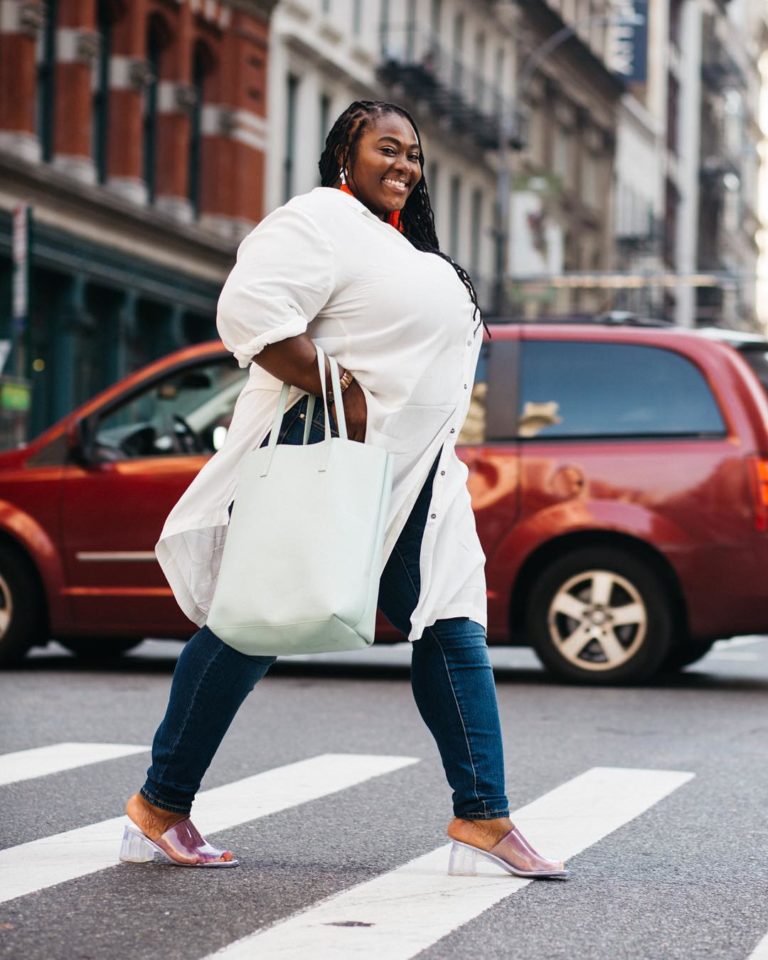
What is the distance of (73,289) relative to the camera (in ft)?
90.7

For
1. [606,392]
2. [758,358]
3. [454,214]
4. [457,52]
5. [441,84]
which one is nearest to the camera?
[606,392]

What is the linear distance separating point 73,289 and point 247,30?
7.08 metres

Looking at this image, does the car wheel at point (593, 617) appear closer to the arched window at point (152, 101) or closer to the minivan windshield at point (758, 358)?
the minivan windshield at point (758, 358)

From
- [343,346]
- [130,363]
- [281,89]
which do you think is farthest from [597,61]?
[343,346]

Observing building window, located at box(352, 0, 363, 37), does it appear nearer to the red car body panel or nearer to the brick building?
the brick building

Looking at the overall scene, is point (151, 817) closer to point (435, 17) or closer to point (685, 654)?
point (685, 654)

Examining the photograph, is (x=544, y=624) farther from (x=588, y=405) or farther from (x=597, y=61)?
(x=597, y=61)

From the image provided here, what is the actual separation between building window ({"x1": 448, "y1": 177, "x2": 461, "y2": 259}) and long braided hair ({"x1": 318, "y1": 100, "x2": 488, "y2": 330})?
39708 mm

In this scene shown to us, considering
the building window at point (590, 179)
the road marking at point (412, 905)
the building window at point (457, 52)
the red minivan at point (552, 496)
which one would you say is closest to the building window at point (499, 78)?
the building window at point (457, 52)

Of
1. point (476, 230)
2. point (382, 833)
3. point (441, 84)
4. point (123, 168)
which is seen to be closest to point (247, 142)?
point (123, 168)

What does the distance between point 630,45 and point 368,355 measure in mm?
60494

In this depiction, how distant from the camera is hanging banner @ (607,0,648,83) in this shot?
63.2 m

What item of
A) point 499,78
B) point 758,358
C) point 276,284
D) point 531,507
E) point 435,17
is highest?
point 435,17

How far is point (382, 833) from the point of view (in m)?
6.09
